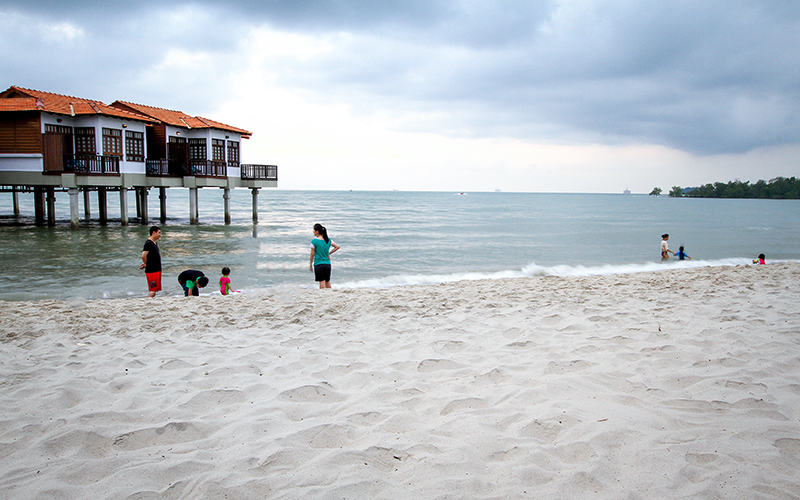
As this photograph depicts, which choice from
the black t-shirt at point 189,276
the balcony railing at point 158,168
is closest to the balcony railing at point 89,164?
the balcony railing at point 158,168

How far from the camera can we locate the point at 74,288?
1367 cm

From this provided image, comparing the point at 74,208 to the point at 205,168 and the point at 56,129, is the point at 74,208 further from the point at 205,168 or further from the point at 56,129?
the point at 205,168

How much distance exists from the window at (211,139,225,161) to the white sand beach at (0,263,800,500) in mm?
28516

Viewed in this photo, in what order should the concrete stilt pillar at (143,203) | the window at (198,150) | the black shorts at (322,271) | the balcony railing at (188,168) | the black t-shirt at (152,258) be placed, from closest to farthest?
1. the black t-shirt at (152,258)
2. the black shorts at (322,271)
3. the balcony railing at (188,168)
4. the window at (198,150)
5. the concrete stilt pillar at (143,203)

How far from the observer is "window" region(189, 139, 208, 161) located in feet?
109

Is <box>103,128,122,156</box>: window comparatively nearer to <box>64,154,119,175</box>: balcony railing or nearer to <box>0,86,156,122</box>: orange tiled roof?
<box>64,154,119,175</box>: balcony railing

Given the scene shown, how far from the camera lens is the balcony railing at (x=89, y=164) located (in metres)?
27.0

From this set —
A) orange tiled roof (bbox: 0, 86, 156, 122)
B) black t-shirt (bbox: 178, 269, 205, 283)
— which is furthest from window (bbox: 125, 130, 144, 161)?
black t-shirt (bbox: 178, 269, 205, 283)

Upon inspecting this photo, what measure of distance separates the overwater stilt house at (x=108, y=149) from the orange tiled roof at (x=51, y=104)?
4cm

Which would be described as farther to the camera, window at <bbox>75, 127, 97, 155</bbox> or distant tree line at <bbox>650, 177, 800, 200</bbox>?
distant tree line at <bbox>650, 177, 800, 200</bbox>

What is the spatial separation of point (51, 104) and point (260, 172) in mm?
13265

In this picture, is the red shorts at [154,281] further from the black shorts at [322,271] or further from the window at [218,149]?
the window at [218,149]

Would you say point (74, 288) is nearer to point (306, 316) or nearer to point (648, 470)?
point (306, 316)

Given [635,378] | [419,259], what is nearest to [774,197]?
[419,259]
